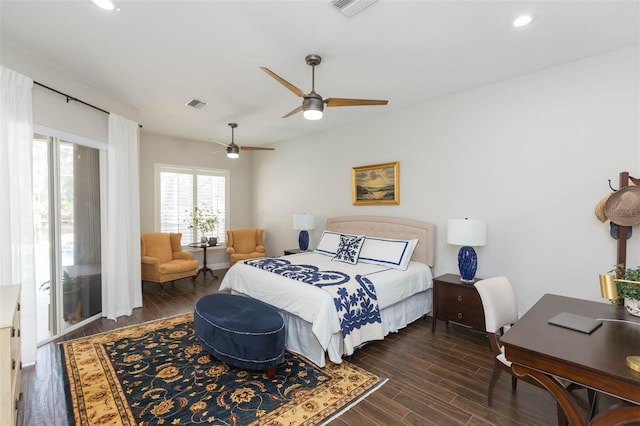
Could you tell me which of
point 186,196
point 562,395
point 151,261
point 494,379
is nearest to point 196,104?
point 151,261

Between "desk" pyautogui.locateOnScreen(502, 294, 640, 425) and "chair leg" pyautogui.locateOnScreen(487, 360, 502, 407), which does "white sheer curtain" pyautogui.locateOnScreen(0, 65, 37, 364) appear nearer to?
"desk" pyautogui.locateOnScreen(502, 294, 640, 425)

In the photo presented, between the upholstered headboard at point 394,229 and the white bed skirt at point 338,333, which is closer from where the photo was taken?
the white bed skirt at point 338,333

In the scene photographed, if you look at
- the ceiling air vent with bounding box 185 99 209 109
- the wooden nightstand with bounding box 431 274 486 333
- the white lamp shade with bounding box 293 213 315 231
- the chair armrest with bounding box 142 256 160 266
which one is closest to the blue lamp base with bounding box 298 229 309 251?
the white lamp shade with bounding box 293 213 315 231

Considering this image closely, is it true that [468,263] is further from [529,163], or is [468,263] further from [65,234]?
[65,234]

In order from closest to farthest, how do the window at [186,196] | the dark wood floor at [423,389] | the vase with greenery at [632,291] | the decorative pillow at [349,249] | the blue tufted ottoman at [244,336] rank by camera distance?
the vase with greenery at [632,291] → the dark wood floor at [423,389] → the blue tufted ottoman at [244,336] → the decorative pillow at [349,249] → the window at [186,196]

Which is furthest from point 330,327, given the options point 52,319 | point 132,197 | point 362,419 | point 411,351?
point 132,197

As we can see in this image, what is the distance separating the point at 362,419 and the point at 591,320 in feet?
5.15

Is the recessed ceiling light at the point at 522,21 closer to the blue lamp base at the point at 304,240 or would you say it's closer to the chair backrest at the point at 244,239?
the blue lamp base at the point at 304,240

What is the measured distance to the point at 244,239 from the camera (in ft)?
22.0

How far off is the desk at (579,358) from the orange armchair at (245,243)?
211 inches

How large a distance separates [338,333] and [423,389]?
0.84 metres

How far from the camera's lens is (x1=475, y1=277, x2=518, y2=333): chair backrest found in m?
2.21

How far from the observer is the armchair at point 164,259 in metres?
5.10

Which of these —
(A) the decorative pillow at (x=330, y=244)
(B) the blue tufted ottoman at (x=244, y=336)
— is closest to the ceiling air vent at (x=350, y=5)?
(B) the blue tufted ottoman at (x=244, y=336)
